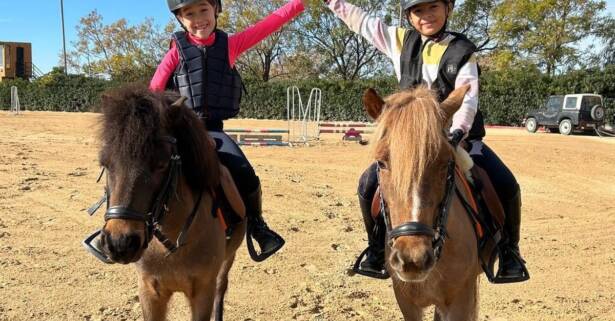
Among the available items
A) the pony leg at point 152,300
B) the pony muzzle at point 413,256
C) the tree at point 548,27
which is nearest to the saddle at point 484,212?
the pony muzzle at point 413,256

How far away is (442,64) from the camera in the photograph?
3252mm

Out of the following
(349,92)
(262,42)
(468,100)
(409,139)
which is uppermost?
(262,42)

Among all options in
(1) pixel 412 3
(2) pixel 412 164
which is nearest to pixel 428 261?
(2) pixel 412 164

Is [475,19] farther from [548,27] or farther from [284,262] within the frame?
[284,262]

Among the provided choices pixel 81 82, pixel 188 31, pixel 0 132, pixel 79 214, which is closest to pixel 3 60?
pixel 81 82

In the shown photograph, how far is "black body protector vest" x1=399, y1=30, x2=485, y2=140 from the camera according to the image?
321cm

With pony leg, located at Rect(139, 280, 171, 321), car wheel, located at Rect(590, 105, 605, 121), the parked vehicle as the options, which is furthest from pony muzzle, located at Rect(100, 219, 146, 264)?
car wheel, located at Rect(590, 105, 605, 121)

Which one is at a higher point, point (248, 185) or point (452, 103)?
point (452, 103)

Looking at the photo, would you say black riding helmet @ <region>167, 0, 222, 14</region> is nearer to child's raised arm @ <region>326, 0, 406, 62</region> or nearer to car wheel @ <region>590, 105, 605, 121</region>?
child's raised arm @ <region>326, 0, 406, 62</region>

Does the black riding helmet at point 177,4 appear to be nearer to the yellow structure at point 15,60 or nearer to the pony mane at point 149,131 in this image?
the pony mane at point 149,131

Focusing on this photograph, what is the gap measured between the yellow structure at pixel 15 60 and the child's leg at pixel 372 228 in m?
57.0

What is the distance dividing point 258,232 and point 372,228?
3.27 feet

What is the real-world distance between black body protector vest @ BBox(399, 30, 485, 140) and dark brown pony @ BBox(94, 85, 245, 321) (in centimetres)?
149

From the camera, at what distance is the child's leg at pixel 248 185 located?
3811 mm
